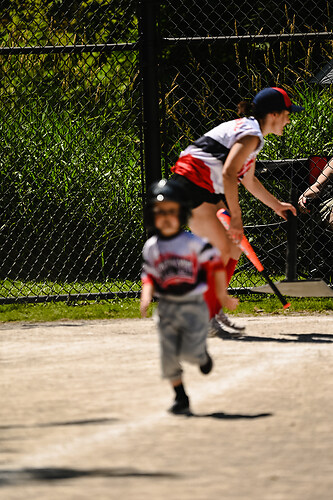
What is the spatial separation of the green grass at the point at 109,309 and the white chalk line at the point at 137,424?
201 centimetres

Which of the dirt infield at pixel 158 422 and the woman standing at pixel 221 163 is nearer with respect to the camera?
the dirt infield at pixel 158 422

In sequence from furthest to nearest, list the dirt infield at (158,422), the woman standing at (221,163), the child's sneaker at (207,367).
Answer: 1. the woman standing at (221,163)
2. the child's sneaker at (207,367)
3. the dirt infield at (158,422)

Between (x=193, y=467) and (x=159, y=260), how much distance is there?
102 cm

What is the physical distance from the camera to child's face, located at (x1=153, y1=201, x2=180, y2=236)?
418 centimetres

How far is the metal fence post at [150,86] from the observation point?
7.39 m

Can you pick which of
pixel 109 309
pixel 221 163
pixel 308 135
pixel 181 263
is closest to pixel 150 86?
pixel 221 163

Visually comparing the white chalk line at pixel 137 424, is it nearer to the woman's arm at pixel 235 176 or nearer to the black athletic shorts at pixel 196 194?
the woman's arm at pixel 235 176

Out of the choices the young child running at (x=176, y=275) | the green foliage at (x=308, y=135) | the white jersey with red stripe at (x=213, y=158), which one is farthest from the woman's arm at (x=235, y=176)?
the green foliage at (x=308, y=135)

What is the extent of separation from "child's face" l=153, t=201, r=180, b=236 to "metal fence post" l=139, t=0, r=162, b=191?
3319 millimetres

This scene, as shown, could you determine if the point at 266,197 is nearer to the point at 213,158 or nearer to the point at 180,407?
→ the point at 213,158

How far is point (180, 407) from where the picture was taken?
14.1 ft

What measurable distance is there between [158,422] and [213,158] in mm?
2306

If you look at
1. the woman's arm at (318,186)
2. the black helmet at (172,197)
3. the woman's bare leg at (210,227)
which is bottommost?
the woman's bare leg at (210,227)

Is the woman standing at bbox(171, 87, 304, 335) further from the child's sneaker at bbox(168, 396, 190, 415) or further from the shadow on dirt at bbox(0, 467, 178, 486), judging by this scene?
the shadow on dirt at bbox(0, 467, 178, 486)
